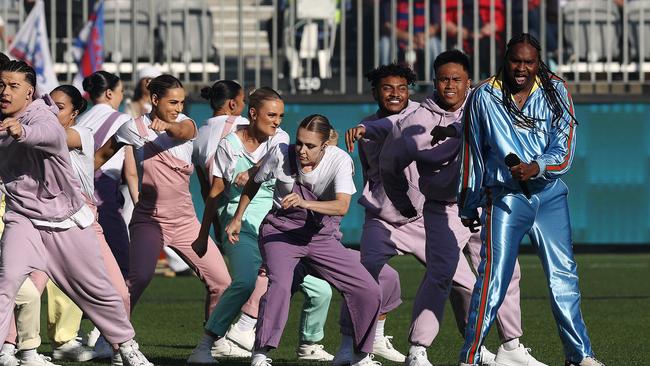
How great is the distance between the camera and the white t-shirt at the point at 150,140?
9.74m

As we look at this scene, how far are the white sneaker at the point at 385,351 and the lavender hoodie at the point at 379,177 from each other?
0.87 m

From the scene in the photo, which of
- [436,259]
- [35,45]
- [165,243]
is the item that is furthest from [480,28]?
[436,259]

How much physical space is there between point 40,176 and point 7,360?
1354 millimetres

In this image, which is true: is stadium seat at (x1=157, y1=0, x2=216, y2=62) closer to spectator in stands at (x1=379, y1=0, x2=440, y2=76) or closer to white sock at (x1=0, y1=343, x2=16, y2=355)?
spectator in stands at (x1=379, y1=0, x2=440, y2=76)

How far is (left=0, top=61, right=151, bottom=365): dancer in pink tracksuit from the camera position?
8.45m

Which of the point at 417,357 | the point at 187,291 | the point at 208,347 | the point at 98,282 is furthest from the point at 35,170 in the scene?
the point at 187,291

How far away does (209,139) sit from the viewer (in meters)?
10.5

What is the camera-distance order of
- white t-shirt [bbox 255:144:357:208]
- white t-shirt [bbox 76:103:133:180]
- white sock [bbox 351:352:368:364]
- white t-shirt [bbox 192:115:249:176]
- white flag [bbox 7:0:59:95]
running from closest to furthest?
1. white t-shirt [bbox 255:144:357:208]
2. white sock [bbox 351:352:368:364]
3. white t-shirt [bbox 192:115:249:176]
4. white t-shirt [bbox 76:103:133:180]
5. white flag [bbox 7:0:59:95]

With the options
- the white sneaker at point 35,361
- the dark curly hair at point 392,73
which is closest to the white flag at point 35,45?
the dark curly hair at point 392,73

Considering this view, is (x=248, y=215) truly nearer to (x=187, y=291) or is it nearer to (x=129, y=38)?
(x=187, y=291)

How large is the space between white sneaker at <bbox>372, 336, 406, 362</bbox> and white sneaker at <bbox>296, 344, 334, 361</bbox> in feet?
1.00

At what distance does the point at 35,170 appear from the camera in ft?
27.9

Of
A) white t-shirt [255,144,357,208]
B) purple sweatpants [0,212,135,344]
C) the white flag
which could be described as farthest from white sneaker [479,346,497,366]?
the white flag

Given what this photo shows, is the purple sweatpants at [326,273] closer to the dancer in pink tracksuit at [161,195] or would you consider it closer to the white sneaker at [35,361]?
the dancer in pink tracksuit at [161,195]
